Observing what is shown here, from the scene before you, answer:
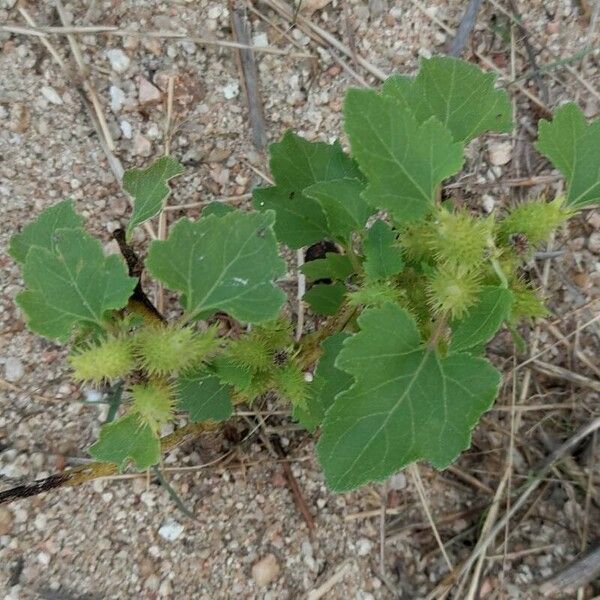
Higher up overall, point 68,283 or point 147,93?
point 68,283

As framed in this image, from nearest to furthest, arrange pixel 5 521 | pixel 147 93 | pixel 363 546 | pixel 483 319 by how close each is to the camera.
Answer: pixel 483 319
pixel 5 521
pixel 363 546
pixel 147 93

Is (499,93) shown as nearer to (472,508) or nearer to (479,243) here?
(479,243)

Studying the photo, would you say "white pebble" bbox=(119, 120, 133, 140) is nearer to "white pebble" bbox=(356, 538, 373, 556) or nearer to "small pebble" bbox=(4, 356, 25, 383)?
"small pebble" bbox=(4, 356, 25, 383)

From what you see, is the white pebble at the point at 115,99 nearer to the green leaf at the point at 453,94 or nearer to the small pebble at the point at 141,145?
the small pebble at the point at 141,145

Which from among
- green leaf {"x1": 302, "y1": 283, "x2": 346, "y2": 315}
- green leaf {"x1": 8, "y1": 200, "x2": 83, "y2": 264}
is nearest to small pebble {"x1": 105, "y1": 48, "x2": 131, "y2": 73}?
green leaf {"x1": 8, "y1": 200, "x2": 83, "y2": 264}

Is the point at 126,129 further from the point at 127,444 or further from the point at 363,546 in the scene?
the point at 363,546

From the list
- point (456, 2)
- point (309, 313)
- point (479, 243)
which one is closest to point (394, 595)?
point (309, 313)

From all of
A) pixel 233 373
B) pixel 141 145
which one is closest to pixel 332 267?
pixel 233 373
